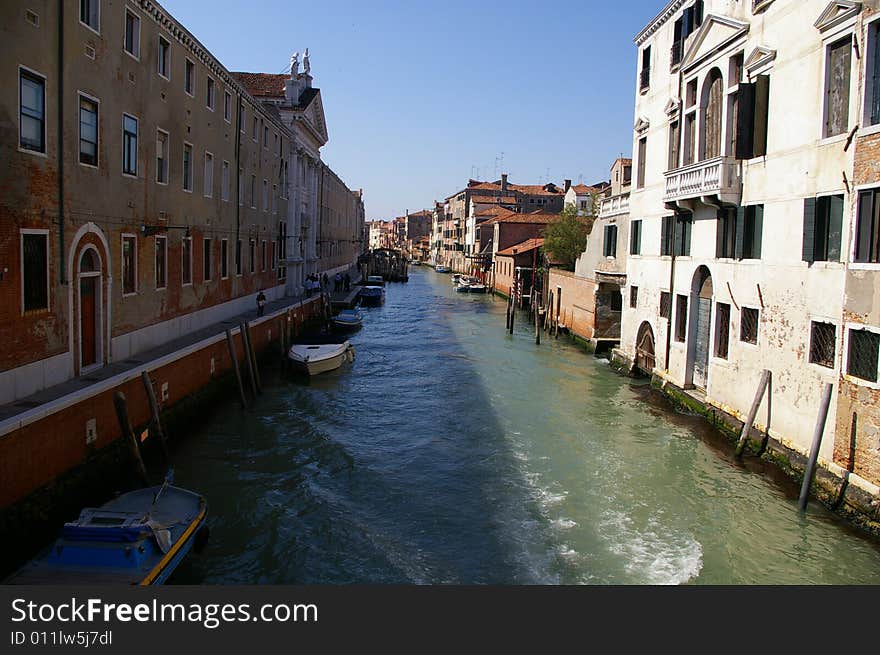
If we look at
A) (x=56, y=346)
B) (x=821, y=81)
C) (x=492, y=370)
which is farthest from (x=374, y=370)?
(x=821, y=81)

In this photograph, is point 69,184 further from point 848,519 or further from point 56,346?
point 848,519

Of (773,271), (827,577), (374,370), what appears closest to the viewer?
(827,577)

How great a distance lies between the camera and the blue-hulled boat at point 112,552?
21.6ft

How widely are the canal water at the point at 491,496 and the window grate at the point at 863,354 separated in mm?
1851

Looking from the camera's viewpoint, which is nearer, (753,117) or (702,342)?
A: (753,117)

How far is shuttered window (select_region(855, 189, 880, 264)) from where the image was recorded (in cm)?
886

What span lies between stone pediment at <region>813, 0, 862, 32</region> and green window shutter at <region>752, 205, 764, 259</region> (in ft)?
9.60

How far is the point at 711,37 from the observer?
14117 millimetres

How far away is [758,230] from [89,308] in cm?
1102

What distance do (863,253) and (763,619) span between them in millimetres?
6849

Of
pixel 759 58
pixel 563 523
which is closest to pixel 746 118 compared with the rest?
pixel 759 58

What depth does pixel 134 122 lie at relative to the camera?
13258 millimetres

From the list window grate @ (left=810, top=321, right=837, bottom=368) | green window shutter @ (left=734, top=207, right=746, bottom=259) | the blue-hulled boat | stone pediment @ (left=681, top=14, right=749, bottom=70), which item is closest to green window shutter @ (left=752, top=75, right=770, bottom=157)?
green window shutter @ (left=734, top=207, right=746, bottom=259)

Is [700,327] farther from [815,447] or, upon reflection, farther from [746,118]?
[815,447]
